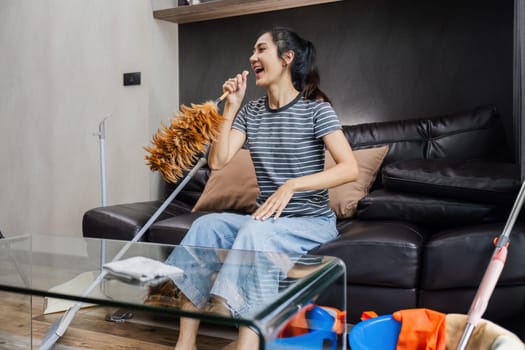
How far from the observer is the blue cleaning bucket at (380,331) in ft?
5.55

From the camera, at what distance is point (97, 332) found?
2.18 metres

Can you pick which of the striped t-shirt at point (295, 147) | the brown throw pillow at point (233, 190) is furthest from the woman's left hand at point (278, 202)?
the brown throw pillow at point (233, 190)

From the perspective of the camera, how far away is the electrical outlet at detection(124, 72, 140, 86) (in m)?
3.35

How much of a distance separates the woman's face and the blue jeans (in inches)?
21.8

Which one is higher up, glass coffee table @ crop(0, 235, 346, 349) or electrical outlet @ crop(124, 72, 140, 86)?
electrical outlet @ crop(124, 72, 140, 86)

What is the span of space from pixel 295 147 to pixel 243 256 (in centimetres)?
65

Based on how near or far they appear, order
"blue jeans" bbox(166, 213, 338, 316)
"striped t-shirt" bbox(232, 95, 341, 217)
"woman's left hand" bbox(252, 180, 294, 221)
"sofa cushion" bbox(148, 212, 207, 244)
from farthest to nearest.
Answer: "sofa cushion" bbox(148, 212, 207, 244), "striped t-shirt" bbox(232, 95, 341, 217), "woman's left hand" bbox(252, 180, 294, 221), "blue jeans" bbox(166, 213, 338, 316)

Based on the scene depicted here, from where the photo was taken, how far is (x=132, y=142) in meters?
3.39

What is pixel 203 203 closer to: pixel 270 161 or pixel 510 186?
pixel 270 161

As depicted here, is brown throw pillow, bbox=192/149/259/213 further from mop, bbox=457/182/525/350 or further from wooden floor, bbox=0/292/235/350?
mop, bbox=457/182/525/350

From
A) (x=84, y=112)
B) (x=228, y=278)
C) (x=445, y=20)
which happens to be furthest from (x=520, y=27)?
(x=84, y=112)

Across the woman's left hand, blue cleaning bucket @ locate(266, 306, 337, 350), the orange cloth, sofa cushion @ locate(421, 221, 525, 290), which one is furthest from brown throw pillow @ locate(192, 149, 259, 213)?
blue cleaning bucket @ locate(266, 306, 337, 350)

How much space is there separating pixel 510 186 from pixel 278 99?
92 cm

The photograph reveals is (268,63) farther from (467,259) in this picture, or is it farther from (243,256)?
(467,259)
